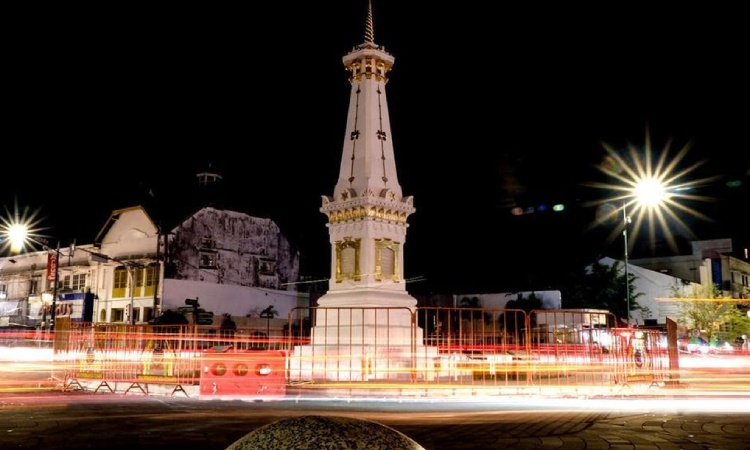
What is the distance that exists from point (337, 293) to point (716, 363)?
1833 cm

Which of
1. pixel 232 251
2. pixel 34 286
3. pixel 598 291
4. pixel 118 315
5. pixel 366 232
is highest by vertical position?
pixel 232 251

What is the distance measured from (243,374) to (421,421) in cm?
505

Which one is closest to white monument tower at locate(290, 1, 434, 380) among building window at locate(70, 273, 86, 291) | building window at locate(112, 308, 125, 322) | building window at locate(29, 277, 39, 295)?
building window at locate(112, 308, 125, 322)

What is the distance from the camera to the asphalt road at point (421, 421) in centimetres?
718

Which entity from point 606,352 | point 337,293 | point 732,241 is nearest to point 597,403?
point 606,352

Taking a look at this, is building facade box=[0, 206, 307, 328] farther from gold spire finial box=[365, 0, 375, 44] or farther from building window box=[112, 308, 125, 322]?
gold spire finial box=[365, 0, 375, 44]

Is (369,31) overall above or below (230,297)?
above

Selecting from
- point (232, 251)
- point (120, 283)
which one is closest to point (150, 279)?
point (120, 283)

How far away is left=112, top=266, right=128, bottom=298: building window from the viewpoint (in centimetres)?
4266

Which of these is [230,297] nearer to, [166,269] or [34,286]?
[166,269]

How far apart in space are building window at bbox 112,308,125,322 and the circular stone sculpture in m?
43.7

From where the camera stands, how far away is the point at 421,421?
897 cm

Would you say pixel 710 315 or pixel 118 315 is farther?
pixel 118 315

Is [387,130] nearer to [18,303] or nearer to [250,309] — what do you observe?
[250,309]
